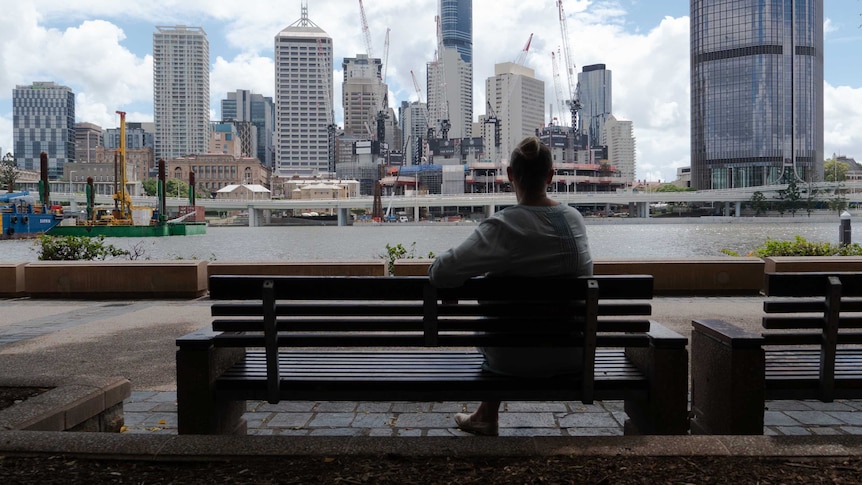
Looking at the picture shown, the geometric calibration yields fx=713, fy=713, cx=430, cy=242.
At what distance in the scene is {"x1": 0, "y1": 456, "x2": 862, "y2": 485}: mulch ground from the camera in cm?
288

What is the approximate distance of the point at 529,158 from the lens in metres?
3.56

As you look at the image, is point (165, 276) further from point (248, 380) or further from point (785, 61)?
point (785, 61)

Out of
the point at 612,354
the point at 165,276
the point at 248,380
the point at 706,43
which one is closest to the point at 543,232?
the point at 612,354

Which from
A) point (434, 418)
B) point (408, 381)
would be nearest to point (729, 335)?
point (408, 381)

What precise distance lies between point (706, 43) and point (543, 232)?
183450 millimetres

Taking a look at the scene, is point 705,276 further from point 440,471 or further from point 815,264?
point 440,471

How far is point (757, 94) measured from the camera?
516 feet

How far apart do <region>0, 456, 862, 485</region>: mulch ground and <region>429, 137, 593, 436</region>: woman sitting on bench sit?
0.61 m

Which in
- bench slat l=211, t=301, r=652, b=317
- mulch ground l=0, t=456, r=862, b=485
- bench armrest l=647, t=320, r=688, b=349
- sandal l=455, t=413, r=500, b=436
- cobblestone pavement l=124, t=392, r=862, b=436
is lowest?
cobblestone pavement l=124, t=392, r=862, b=436

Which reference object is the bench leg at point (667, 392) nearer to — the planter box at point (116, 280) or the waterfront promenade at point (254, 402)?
the waterfront promenade at point (254, 402)

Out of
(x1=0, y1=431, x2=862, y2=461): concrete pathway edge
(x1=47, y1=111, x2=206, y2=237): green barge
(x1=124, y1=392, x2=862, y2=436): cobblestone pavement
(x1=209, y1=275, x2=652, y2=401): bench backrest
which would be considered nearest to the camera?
(x1=0, y1=431, x2=862, y2=461): concrete pathway edge

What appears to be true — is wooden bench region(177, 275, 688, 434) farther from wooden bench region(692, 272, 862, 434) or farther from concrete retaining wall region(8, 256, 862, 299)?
concrete retaining wall region(8, 256, 862, 299)

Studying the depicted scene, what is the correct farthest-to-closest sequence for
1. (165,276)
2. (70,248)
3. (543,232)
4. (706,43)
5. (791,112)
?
1. (706,43)
2. (791,112)
3. (70,248)
4. (165,276)
5. (543,232)

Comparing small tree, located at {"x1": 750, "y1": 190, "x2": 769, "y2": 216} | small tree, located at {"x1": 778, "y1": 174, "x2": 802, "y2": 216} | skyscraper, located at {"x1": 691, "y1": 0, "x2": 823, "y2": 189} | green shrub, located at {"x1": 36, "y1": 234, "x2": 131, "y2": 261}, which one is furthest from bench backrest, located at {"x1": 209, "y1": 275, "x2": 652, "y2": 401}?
skyscraper, located at {"x1": 691, "y1": 0, "x2": 823, "y2": 189}
